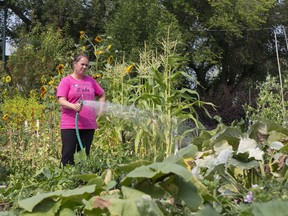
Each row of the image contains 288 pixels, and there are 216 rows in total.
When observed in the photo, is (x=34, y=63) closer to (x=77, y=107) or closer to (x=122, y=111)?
(x=122, y=111)

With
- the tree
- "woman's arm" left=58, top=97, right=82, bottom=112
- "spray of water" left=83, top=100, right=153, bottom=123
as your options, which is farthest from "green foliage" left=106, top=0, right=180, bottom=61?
"woman's arm" left=58, top=97, right=82, bottom=112

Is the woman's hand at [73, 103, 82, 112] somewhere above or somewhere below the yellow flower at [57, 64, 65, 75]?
below

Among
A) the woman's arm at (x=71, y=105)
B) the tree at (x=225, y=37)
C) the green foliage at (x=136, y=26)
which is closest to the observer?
the woman's arm at (x=71, y=105)

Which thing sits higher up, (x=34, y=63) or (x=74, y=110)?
(x=34, y=63)

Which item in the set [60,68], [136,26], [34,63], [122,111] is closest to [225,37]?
[136,26]

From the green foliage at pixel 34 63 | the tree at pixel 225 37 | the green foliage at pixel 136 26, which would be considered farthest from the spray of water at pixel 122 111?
the tree at pixel 225 37

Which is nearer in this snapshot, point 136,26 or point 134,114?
point 134,114

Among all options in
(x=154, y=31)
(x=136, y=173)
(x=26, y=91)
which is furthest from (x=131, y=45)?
(x=136, y=173)

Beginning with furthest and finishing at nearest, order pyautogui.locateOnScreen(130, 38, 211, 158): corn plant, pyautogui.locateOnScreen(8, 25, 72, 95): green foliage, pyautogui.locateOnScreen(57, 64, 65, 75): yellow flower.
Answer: pyautogui.locateOnScreen(8, 25, 72, 95): green foliage
pyautogui.locateOnScreen(57, 64, 65, 75): yellow flower
pyautogui.locateOnScreen(130, 38, 211, 158): corn plant

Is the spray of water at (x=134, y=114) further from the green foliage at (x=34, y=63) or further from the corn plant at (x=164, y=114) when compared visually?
the green foliage at (x=34, y=63)

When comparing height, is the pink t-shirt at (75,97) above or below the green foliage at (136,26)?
below

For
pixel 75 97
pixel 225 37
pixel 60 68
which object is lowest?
pixel 75 97

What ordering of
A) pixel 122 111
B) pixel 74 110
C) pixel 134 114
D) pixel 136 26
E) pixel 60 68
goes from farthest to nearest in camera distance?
pixel 136 26 → pixel 60 68 → pixel 122 111 → pixel 134 114 → pixel 74 110

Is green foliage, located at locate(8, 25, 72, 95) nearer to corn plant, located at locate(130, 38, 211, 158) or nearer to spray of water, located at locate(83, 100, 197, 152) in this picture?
spray of water, located at locate(83, 100, 197, 152)
